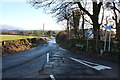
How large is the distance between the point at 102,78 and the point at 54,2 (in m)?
11.9

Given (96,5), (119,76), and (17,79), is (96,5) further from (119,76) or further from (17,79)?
(17,79)

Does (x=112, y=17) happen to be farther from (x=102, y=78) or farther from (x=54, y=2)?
(x=102, y=78)

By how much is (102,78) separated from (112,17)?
2419cm

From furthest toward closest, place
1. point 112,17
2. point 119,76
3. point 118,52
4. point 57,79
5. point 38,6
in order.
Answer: point 112,17, point 38,6, point 118,52, point 119,76, point 57,79

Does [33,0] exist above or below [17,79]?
above

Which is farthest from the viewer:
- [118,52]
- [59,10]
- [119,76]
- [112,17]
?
[112,17]

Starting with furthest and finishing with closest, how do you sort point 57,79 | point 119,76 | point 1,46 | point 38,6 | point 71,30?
point 71,30 → point 38,6 → point 1,46 → point 119,76 → point 57,79

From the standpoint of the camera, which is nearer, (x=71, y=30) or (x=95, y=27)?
(x=95, y=27)

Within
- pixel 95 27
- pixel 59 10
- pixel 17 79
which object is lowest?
pixel 17 79

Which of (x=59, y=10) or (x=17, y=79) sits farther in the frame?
(x=59, y=10)

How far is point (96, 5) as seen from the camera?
14766mm

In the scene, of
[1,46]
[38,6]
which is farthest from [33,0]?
[1,46]

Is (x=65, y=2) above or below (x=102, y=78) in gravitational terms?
above

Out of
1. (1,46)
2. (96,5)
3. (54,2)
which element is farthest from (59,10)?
(1,46)
